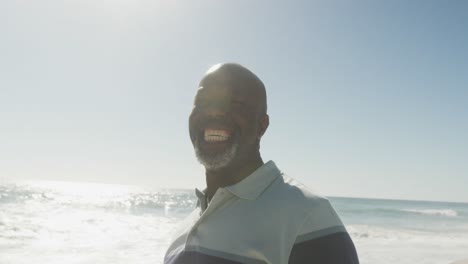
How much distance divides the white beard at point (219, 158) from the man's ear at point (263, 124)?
168mm

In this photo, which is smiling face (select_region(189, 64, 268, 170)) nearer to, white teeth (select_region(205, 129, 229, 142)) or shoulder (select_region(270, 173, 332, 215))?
white teeth (select_region(205, 129, 229, 142))

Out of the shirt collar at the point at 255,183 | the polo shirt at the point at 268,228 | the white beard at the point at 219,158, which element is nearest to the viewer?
the polo shirt at the point at 268,228

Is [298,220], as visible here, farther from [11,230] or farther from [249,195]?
[11,230]

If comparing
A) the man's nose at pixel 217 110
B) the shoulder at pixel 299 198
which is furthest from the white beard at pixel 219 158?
the shoulder at pixel 299 198

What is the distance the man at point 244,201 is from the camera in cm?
150

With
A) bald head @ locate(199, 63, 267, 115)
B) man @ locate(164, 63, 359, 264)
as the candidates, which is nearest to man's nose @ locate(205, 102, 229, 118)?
man @ locate(164, 63, 359, 264)

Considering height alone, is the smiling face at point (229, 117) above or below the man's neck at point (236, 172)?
above

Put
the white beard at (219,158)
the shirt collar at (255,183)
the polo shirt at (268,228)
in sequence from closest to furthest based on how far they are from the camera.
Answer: the polo shirt at (268,228)
the shirt collar at (255,183)
the white beard at (219,158)

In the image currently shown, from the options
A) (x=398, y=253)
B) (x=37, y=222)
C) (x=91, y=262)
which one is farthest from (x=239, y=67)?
(x=37, y=222)

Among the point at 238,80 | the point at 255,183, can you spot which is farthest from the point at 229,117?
the point at 255,183

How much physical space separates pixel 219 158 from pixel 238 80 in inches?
15.5

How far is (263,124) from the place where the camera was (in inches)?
83.6

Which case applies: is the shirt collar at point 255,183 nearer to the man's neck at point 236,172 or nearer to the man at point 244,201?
the man at point 244,201

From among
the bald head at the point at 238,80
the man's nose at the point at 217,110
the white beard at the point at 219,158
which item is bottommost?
the white beard at the point at 219,158
